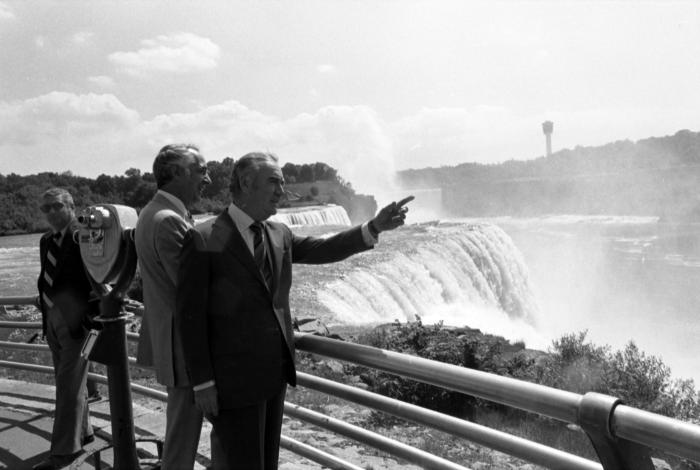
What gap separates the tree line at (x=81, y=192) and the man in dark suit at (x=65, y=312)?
33.4 m

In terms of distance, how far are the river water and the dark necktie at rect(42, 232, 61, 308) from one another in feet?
28.9

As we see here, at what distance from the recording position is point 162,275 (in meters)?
2.52

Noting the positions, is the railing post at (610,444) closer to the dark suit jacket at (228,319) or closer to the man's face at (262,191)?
the dark suit jacket at (228,319)

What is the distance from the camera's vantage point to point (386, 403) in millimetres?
2367

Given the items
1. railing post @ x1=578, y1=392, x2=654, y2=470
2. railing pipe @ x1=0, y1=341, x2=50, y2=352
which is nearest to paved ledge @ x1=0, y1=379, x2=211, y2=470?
railing pipe @ x1=0, y1=341, x2=50, y2=352

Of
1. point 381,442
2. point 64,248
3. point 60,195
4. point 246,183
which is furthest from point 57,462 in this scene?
point 246,183

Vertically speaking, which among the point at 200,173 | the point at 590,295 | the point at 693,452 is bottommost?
the point at 590,295

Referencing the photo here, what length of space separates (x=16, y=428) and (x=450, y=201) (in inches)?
4584

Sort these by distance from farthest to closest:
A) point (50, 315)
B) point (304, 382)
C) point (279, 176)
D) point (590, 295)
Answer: point (590, 295) < point (50, 315) < point (304, 382) < point (279, 176)

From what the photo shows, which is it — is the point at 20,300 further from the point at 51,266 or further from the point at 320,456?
the point at 320,456

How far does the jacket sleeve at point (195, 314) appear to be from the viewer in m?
2.15

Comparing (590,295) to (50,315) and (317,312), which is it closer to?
(317,312)

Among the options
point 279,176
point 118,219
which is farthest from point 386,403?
point 118,219

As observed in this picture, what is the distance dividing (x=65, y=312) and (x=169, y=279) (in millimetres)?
1452
